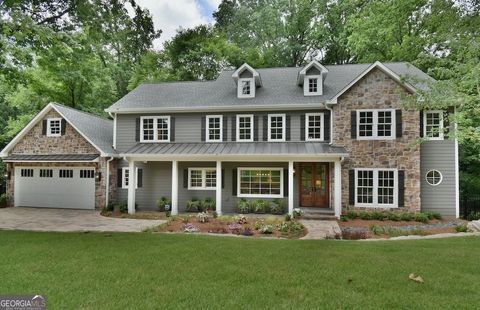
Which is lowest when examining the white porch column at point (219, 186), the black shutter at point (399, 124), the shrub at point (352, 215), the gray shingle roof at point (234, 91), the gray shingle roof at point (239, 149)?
the shrub at point (352, 215)

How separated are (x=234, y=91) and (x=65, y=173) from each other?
1022cm

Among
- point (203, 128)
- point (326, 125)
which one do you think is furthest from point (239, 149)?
point (326, 125)

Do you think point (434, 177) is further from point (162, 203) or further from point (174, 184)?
point (162, 203)

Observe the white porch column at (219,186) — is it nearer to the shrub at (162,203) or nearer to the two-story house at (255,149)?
the two-story house at (255,149)

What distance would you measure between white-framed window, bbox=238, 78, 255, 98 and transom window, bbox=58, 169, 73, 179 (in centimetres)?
997

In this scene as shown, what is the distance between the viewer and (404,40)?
1861 centimetres

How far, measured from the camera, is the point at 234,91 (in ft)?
54.2

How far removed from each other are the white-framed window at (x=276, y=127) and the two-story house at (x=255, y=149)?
51 mm

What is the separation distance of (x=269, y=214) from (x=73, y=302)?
10.6 m

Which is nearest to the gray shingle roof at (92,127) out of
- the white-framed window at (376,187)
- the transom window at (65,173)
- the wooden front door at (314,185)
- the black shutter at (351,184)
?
the transom window at (65,173)

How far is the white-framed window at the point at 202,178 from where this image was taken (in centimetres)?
1527

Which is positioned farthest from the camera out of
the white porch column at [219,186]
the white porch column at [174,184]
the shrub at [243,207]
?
the white porch column at [174,184]

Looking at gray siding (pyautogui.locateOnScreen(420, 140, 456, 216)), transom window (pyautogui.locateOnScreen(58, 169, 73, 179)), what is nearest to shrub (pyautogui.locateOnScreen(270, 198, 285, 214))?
gray siding (pyautogui.locateOnScreen(420, 140, 456, 216))

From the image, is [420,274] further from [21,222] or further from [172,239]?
[21,222]
